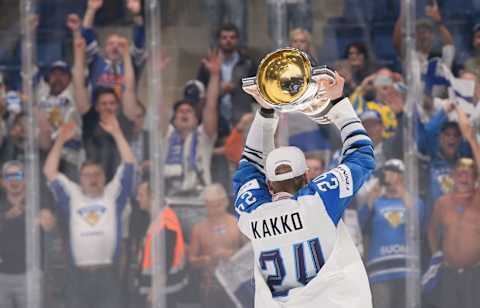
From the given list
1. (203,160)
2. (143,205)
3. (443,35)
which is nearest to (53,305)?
(143,205)

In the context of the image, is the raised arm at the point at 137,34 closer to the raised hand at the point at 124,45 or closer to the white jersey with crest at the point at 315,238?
the raised hand at the point at 124,45

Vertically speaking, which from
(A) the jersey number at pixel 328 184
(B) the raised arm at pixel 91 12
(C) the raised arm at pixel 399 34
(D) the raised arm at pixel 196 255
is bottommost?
(D) the raised arm at pixel 196 255

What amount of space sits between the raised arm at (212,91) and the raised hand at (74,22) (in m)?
0.92

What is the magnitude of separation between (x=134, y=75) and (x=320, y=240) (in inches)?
149

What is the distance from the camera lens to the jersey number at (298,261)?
439 centimetres

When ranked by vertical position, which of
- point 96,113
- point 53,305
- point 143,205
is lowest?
point 53,305

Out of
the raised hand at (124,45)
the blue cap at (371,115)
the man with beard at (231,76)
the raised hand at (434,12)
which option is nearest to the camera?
the raised hand at (434,12)

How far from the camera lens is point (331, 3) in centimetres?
754

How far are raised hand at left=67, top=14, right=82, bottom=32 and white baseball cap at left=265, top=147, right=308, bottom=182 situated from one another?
387cm

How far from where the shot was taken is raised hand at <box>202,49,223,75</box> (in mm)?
7754

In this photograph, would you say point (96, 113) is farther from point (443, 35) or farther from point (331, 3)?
point (443, 35)

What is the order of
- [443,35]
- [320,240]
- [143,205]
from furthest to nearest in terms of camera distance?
[143,205] → [443,35] → [320,240]

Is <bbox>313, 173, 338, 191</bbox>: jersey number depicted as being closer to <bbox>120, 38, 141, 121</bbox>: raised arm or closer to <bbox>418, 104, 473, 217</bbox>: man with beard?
<bbox>418, 104, 473, 217</bbox>: man with beard

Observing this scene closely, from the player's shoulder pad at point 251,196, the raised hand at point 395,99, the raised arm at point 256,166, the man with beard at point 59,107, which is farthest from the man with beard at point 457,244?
the player's shoulder pad at point 251,196
